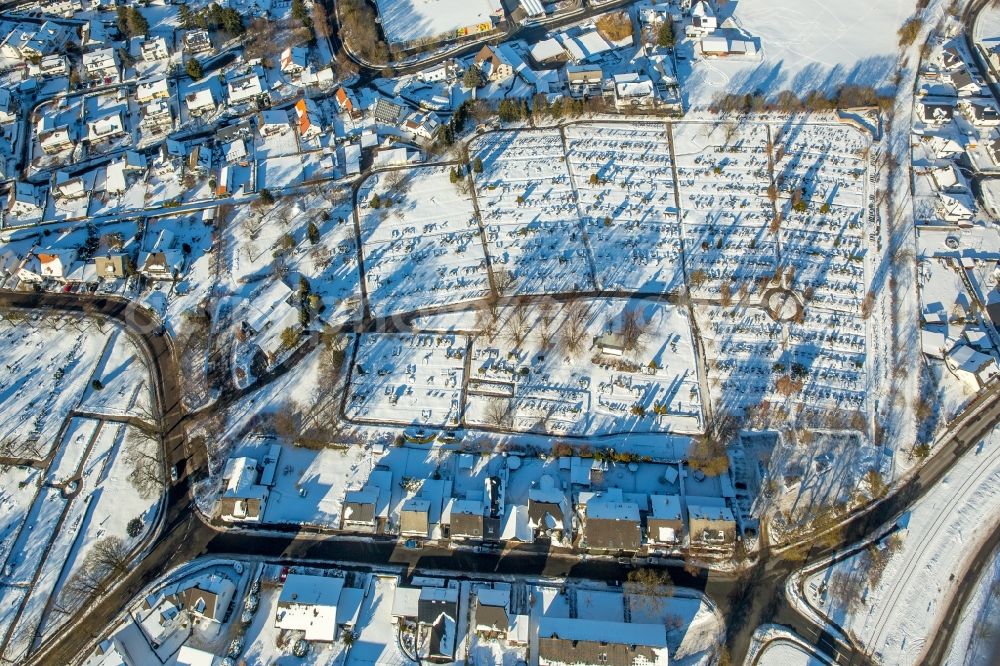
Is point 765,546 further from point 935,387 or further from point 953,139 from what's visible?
point 953,139

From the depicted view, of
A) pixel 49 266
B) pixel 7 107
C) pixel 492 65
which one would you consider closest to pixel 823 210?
pixel 492 65

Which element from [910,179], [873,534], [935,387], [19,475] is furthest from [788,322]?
[19,475]

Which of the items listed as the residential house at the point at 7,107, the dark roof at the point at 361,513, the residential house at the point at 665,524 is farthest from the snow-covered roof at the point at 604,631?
the residential house at the point at 7,107

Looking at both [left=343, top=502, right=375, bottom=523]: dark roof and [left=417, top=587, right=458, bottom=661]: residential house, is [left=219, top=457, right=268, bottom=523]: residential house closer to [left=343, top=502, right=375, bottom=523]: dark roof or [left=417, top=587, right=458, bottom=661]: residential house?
[left=343, top=502, right=375, bottom=523]: dark roof

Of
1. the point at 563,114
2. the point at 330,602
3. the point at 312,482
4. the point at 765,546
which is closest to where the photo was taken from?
the point at 330,602

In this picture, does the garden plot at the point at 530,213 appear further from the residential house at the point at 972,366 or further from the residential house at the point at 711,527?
the residential house at the point at 972,366

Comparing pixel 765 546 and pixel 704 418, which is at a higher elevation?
pixel 704 418

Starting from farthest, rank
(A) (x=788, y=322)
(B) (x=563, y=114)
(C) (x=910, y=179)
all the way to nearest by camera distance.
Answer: (B) (x=563, y=114) < (C) (x=910, y=179) < (A) (x=788, y=322)
